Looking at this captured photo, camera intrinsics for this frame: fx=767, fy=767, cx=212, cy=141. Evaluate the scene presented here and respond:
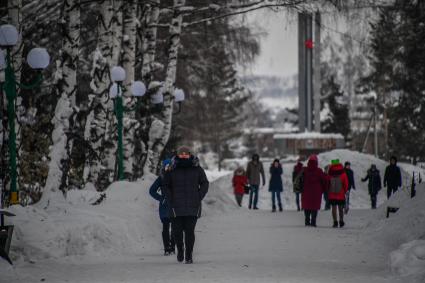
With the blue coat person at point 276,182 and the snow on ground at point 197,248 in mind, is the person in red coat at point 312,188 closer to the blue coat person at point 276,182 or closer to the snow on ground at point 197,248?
the snow on ground at point 197,248

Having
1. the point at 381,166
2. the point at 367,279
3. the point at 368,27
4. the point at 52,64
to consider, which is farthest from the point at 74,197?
the point at 381,166

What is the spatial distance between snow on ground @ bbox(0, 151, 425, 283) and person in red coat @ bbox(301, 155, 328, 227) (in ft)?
1.60

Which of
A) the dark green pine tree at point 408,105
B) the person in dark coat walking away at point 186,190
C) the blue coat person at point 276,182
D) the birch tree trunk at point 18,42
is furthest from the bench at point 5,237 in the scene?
the dark green pine tree at point 408,105

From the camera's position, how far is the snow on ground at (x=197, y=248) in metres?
8.38

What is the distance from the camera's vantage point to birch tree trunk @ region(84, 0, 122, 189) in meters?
16.2

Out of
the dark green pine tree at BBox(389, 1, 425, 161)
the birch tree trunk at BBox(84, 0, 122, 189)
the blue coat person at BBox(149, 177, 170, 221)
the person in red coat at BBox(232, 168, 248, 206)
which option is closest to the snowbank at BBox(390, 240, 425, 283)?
the blue coat person at BBox(149, 177, 170, 221)

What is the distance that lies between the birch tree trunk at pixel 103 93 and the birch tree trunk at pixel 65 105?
2.75m

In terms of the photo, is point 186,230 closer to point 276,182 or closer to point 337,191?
point 337,191

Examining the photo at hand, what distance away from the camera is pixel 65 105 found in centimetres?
1281

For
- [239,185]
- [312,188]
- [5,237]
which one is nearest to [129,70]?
[312,188]

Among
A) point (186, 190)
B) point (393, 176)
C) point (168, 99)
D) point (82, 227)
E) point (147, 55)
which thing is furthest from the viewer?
point (393, 176)

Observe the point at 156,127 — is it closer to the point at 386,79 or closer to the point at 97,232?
the point at 97,232

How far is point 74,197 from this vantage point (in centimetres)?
1345

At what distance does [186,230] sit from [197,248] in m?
2.68
